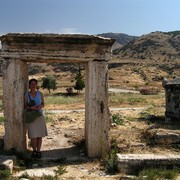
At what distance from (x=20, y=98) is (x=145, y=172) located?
139 inches

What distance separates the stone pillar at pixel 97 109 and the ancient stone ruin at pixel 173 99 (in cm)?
569

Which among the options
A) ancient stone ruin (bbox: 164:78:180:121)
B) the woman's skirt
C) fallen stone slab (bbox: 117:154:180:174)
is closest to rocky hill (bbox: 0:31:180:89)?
ancient stone ruin (bbox: 164:78:180:121)

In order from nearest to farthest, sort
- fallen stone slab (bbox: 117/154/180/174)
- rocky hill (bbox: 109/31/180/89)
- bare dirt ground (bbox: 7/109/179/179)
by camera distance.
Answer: fallen stone slab (bbox: 117/154/180/174), bare dirt ground (bbox: 7/109/179/179), rocky hill (bbox: 109/31/180/89)

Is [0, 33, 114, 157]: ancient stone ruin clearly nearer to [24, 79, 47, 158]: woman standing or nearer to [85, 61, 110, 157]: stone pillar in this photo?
[85, 61, 110, 157]: stone pillar

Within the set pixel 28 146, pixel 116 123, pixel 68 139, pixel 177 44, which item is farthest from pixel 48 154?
pixel 177 44

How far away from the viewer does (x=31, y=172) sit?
7645 mm

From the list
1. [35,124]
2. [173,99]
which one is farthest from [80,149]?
[173,99]

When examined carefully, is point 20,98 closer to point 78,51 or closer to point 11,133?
point 11,133

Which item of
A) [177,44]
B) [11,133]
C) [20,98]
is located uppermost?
[177,44]

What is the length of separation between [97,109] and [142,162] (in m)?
1.83

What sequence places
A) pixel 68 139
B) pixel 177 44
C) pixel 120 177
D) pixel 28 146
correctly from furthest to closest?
pixel 177 44, pixel 68 139, pixel 28 146, pixel 120 177

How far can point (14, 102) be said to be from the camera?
28.9 ft

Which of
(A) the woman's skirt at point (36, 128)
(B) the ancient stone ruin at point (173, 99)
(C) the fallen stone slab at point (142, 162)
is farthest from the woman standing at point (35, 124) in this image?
(B) the ancient stone ruin at point (173, 99)

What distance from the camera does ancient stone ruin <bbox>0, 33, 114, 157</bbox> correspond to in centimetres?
868
